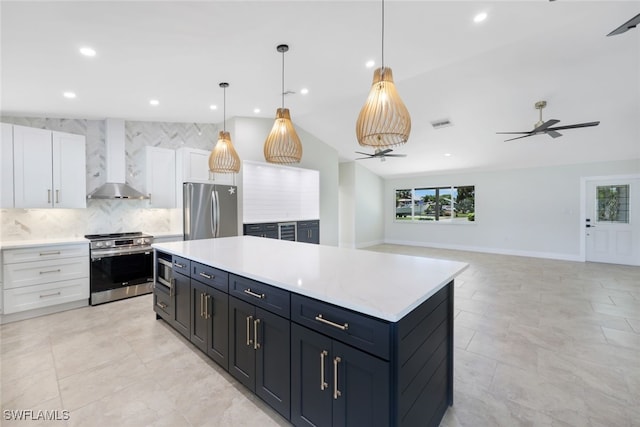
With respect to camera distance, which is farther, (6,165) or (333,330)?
(6,165)

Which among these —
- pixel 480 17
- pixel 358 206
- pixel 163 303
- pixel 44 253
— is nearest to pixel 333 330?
pixel 163 303

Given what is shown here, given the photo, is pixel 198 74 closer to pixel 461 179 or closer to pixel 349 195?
pixel 349 195

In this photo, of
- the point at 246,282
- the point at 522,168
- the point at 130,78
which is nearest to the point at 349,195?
the point at 522,168

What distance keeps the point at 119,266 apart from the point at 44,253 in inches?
30.9

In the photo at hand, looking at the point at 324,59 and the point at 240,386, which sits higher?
the point at 324,59

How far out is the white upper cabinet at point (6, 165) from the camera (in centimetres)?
314

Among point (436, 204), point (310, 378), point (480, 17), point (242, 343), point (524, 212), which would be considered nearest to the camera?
point (310, 378)

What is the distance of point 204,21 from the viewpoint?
223 cm

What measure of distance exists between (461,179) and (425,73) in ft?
17.0

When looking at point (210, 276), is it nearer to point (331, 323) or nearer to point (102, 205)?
point (331, 323)

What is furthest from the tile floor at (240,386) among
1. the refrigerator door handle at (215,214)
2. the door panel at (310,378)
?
the refrigerator door handle at (215,214)

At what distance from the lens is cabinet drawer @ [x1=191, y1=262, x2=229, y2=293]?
1963 mm

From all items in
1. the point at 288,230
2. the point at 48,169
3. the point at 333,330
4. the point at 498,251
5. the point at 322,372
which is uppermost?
the point at 48,169

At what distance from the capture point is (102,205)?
4137 millimetres
